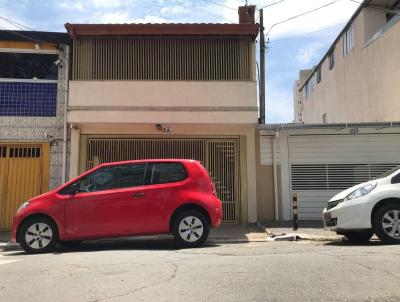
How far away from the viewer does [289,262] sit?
273 inches

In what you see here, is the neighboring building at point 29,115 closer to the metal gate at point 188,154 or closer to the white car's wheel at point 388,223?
the metal gate at point 188,154

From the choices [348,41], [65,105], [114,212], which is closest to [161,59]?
[65,105]

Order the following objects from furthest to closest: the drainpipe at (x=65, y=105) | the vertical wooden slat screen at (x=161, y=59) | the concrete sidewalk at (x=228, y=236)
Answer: the vertical wooden slat screen at (x=161, y=59)
the drainpipe at (x=65, y=105)
the concrete sidewalk at (x=228, y=236)

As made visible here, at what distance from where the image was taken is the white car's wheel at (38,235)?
949cm

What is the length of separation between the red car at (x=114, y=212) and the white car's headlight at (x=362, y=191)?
2596 mm

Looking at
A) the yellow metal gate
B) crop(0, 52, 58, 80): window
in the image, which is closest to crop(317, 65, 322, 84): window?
crop(0, 52, 58, 80): window

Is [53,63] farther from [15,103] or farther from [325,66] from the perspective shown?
[325,66]

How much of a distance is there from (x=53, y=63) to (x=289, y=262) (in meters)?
10.4

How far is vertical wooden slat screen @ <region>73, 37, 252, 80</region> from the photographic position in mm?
14289

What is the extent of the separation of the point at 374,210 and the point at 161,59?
7.74m

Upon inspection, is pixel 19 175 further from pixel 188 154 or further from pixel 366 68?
pixel 366 68

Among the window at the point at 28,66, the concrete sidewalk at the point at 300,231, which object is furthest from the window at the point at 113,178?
the window at the point at 28,66

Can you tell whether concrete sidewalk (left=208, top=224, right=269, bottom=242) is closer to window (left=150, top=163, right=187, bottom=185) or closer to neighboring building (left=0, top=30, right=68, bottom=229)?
window (left=150, top=163, right=187, bottom=185)

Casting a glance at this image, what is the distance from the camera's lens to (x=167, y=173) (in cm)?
992
